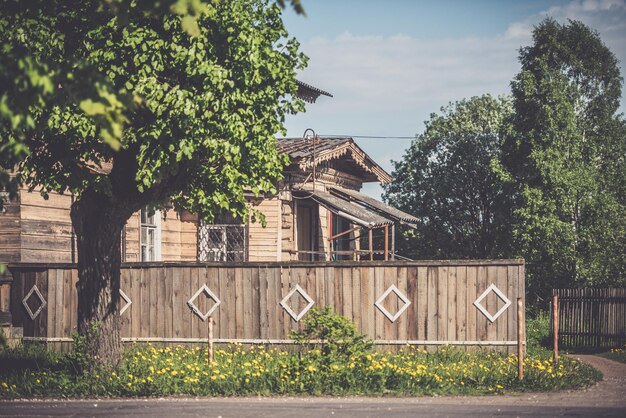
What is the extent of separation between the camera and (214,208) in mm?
14562

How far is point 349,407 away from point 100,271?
4883 millimetres

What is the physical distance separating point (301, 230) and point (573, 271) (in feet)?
43.7

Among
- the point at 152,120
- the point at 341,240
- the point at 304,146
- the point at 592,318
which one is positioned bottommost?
the point at 592,318

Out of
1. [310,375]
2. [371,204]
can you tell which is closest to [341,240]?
[371,204]

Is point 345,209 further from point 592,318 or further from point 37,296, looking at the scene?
point 37,296

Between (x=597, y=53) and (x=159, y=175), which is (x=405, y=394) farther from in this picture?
(x=597, y=53)

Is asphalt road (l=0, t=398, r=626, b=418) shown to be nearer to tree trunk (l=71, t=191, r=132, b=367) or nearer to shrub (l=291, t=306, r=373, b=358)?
shrub (l=291, t=306, r=373, b=358)

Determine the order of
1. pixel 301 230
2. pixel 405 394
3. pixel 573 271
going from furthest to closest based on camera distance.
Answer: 1. pixel 573 271
2. pixel 301 230
3. pixel 405 394

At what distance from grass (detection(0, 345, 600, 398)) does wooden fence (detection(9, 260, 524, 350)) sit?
1651 mm

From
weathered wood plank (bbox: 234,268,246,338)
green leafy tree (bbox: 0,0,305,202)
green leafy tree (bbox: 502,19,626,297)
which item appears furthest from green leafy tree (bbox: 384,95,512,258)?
green leafy tree (bbox: 0,0,305,202)

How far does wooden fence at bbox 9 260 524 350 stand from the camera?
54.4ft

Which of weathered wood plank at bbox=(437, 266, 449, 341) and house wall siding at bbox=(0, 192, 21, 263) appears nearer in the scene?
weathered wood plank at bbox=(437, 266, 449, 341)

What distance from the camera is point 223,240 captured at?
81.5 ft

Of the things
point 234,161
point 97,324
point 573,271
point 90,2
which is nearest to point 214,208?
point 234,161
